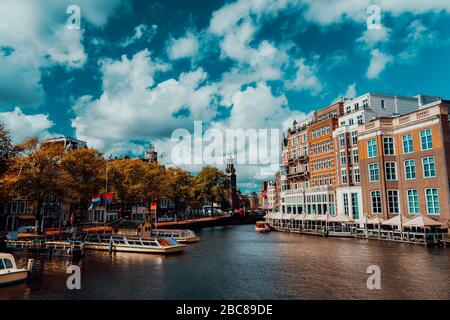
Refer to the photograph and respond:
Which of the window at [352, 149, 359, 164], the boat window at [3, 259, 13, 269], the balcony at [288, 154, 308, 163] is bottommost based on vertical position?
the boat window at [3, 259, 13, 269]

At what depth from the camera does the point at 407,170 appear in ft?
174

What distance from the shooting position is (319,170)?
75.4 metres

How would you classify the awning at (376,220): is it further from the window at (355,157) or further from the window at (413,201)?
the window at (355,157)

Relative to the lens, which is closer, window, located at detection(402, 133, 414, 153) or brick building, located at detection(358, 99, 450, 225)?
brick building, located at detection(358, 99, 450, 225)

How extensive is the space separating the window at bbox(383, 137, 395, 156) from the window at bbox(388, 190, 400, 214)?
6.90 metres

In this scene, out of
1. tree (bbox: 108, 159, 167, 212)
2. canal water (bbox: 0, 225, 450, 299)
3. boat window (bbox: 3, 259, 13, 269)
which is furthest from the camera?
tree (bbox: 108, 159, 167, 212)

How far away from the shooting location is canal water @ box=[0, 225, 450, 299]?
23.3m

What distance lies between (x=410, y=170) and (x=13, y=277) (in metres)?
56.0

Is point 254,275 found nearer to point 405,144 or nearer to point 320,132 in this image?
point 405,144

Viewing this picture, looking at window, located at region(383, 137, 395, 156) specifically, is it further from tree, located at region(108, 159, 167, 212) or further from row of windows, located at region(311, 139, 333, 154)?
tree, located at region(108, 159, 167, 212)

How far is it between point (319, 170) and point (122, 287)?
59.1 metres

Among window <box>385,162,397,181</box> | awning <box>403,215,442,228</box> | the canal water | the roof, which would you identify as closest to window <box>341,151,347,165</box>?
window <box>385,162,397,181</box>

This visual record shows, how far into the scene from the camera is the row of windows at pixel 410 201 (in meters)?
48.5

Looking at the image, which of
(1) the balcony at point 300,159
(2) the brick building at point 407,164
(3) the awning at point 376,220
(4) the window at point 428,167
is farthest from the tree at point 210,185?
(4) the window at point 428,167
